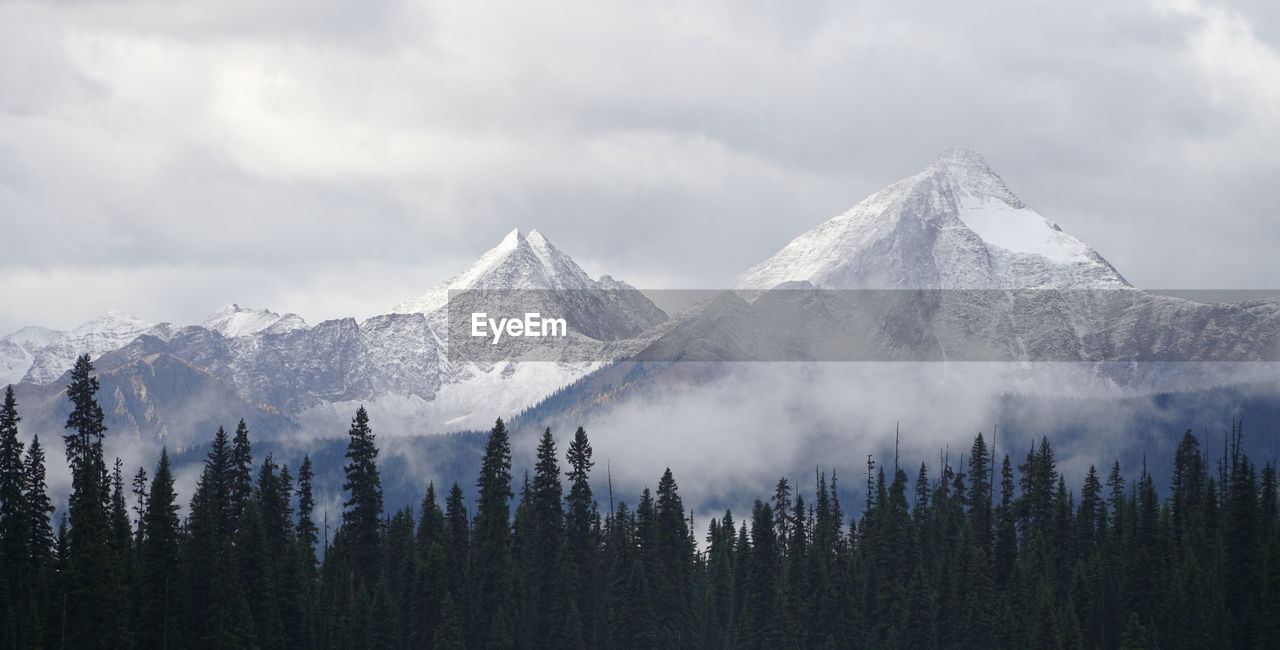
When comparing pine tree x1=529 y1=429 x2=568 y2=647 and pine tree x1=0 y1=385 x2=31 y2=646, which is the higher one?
pine tree x1=0 y1=385 x2=31 y2=646

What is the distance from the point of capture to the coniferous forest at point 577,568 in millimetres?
113062

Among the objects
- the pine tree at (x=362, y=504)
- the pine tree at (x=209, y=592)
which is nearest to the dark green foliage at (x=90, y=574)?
the pine tree at (x=209, y=592)

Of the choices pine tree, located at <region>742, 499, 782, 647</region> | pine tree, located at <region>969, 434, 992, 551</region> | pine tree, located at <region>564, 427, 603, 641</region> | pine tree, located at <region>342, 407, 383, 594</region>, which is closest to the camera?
pine tree, located at <region>342, 407, 383, 594</region>

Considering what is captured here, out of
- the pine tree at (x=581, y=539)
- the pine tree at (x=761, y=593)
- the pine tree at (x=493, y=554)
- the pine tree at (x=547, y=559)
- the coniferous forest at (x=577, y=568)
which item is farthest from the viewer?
the pine tree at (x=761, y=593)

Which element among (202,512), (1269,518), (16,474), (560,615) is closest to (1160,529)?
(1269,518)

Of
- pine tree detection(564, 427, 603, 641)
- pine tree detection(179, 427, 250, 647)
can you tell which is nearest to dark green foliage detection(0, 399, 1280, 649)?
pine tree detection(179, 427, 250, 647)

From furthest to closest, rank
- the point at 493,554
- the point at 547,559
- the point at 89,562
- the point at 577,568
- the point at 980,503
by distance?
1. the point at 980,503
2. the point at 577,568
3. the point at 547,559
4. the point at 493,554
5. the point at 89,562

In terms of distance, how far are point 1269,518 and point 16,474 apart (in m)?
112

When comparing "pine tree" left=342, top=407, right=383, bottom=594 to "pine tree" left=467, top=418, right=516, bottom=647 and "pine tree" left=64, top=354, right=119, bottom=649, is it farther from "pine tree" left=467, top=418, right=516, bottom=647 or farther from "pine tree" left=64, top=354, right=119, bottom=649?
"pine tree" left=64, top=354, right=119, bottom=649

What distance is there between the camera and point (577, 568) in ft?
471

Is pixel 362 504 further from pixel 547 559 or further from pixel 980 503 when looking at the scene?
pixel 980 503

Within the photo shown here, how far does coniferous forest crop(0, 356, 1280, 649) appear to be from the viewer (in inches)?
4451

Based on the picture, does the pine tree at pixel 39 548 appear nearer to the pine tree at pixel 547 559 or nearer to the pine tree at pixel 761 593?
the pine tree at pixel 547 559

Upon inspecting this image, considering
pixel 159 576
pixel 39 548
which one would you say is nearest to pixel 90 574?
pixel 159 576
